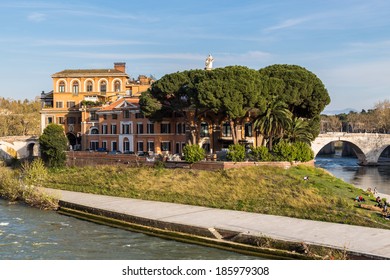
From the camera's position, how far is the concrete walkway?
27.0m

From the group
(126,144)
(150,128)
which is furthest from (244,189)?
(126,144)

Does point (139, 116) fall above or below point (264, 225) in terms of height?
above

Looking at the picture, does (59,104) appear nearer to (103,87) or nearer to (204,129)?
(103,87)

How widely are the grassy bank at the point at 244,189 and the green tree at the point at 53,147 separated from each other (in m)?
8.33

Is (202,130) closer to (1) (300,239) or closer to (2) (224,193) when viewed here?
(2) (224,193)

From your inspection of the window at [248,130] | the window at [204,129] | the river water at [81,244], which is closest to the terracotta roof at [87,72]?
the window at [204,129]

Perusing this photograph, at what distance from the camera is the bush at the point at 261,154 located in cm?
5131

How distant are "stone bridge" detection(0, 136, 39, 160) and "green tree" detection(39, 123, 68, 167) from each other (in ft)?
58.8

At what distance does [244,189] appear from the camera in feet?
140

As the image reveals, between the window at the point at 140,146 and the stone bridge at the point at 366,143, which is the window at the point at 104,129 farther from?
the stone bridge at the point at 366,143

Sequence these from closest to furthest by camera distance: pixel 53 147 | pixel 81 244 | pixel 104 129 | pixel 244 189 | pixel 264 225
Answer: pixel 81 244
pixel 264 225
pixel 244 189
pixel 53 147
pixel 104 129

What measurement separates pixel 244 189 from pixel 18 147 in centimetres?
5524

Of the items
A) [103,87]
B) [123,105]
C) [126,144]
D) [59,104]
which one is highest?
[103,87]
